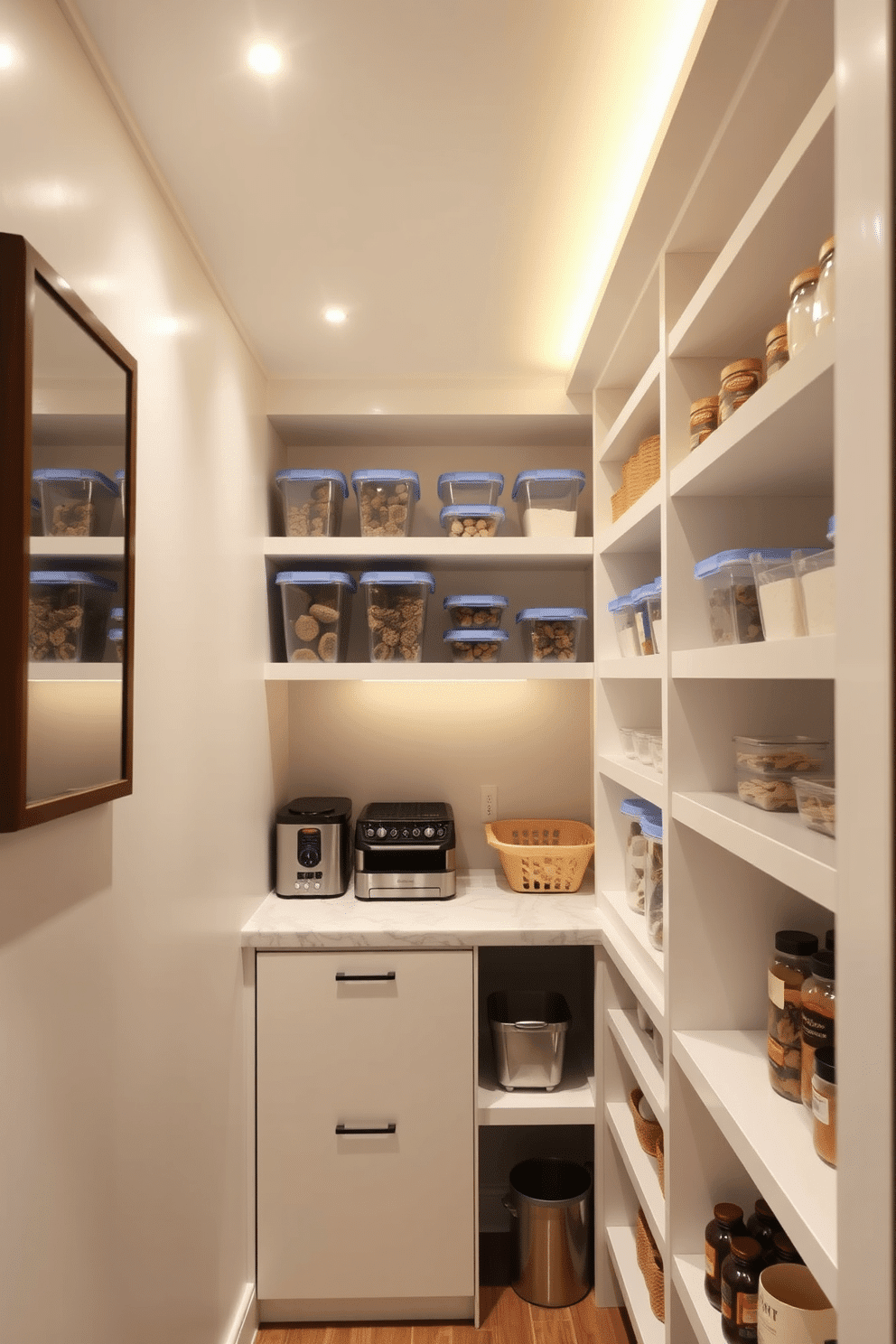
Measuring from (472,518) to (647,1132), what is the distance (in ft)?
5.31

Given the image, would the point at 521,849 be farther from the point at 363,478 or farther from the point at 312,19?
the point at 312,19

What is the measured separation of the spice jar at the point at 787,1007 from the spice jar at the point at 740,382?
31.5 inches

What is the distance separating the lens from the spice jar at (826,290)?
91 cm

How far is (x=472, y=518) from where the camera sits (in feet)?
7.93

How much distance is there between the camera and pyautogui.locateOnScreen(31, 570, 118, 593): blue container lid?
966 millimetres

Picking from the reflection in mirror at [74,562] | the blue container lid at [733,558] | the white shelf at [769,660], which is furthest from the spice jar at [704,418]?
the reflection in mirror at [74,562]

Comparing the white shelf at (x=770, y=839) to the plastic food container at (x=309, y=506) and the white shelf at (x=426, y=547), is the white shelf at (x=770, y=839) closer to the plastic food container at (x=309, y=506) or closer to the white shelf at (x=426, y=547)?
the white shelf at (x=426, y=547)

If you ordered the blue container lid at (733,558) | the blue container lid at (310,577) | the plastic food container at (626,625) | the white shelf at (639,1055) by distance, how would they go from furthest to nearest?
1. the blue container lid at (310,577)
2. the plastic food container at (626,625)
3. the white shelf at (639,1055)
4. the blue container lid at (733,558)

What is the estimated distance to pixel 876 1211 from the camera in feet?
1.61

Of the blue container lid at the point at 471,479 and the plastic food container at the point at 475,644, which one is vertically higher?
the blue container lid at the point at 471,479

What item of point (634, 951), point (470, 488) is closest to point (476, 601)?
point (470, 488)

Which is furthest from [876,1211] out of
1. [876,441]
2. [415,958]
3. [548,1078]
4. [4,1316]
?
[548,1078]

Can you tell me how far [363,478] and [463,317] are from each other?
55 centimetres

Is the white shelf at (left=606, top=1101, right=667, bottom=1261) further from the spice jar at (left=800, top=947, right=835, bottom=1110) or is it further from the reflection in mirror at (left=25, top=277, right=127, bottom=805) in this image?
the reflection in mirror at (left=25, top=277, right=127, bottom=805)
